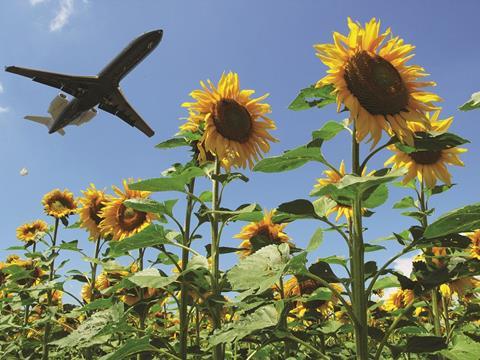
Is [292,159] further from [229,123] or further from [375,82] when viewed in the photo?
[229,123]

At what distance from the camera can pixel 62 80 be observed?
26219 millimetres

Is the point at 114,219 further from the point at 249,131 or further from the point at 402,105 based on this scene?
the point at 402,105

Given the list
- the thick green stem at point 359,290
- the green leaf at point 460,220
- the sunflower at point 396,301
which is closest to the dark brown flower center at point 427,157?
the thick green stem at point 359,290

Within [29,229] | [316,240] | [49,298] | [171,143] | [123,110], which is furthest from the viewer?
[123,110]

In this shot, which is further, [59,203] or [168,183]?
[59,203]

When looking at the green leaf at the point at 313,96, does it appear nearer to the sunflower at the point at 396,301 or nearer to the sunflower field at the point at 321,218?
the sunflower field at the point at 321,218

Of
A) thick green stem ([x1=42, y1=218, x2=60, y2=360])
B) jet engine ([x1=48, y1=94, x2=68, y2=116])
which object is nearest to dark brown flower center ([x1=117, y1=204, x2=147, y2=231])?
thick green stem ([x1=42, y1=218, x2=60, y2=360])

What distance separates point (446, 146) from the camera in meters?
2.38

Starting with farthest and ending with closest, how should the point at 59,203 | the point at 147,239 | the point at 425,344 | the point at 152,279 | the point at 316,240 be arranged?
1. the point at 59,203
2. the point at 147,239
3. the point at 152,279
4. the point at 316,240
5. the point at 425,344

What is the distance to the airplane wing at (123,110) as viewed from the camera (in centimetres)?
2914

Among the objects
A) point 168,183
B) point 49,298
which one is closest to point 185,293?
point 168,183

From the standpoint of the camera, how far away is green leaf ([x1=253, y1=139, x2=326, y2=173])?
7.70 feet

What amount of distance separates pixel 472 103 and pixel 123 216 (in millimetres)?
4371

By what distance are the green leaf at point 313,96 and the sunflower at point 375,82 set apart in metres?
0.04
